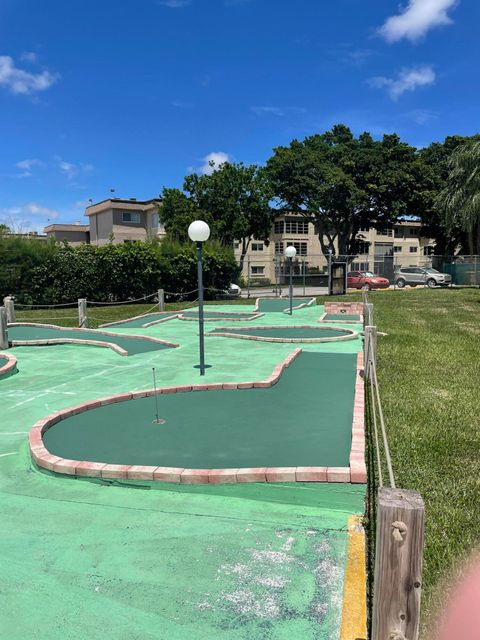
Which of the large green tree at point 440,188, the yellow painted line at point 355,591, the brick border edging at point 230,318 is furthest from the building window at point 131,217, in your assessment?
the yellow painted line at point 355,591

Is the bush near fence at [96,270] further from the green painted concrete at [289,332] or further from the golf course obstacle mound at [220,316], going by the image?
the green painted concrete at [289,332]

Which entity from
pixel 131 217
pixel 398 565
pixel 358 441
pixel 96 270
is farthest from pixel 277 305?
pixel 131 217

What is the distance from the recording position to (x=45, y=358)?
404 inches

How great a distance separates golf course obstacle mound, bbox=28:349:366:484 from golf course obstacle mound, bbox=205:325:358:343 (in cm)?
459

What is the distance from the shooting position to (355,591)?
2740 mm

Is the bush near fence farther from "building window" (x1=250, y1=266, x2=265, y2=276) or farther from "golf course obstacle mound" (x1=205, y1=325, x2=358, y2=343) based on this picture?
"building window" (x1=250, y1=266, x2=265, y2=276)

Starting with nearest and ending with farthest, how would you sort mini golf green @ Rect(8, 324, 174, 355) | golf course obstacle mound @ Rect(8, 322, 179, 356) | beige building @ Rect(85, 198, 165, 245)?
golf course obstacle mound @ Rect(8, 322, 179, 356) < mini golf green @ Rect(8, 324, 174, 355) < beige building @ Rect(85, 198, 165, 245)

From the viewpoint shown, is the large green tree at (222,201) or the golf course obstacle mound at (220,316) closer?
the golf course obstacle mound at (220,316)

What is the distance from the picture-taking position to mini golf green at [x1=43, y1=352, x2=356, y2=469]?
4652mm

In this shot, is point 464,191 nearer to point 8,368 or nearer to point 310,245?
point 310,245

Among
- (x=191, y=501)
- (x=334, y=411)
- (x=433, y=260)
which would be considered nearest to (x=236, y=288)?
(x=433, y=260)

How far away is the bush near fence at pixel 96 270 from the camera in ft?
76.4

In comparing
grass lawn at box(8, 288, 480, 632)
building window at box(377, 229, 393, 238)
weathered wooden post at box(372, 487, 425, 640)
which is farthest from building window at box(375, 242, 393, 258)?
weathered wooden post at box(372, 487, 425, 640)

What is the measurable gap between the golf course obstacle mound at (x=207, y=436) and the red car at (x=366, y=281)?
27.4m
